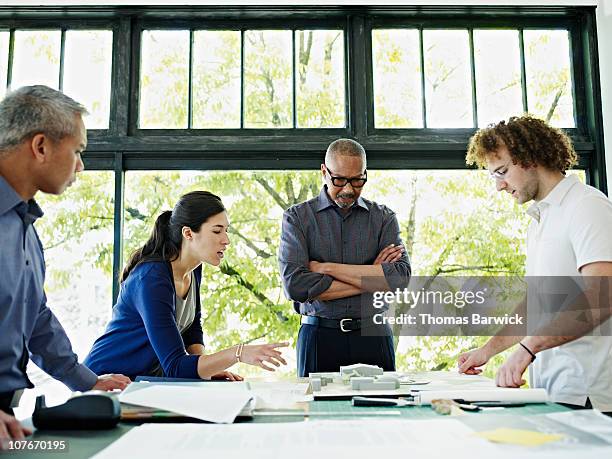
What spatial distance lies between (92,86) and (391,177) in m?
1.72

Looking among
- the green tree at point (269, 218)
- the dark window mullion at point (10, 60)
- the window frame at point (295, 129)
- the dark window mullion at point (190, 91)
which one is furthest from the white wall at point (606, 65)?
the dark window mullion at point (10, 60)

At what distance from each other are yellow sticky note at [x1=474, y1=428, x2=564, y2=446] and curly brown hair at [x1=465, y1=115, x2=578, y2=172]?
1144mm

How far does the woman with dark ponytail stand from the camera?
1939 millimetres

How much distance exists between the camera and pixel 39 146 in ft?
4.93

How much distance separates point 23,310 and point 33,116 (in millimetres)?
470

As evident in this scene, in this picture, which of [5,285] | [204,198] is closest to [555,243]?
[204,198]

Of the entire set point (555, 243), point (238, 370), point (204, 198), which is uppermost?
point (204, 198)

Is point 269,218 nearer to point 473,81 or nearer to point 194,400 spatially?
point 473,81

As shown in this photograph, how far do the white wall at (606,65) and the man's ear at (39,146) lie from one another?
2865mm

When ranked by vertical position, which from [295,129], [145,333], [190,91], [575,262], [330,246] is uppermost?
[190,91]

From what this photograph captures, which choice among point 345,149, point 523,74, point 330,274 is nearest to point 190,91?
point 345,149

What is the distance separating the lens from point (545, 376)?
5.76ft

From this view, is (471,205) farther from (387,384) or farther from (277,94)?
(387,384)

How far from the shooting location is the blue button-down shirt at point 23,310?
1468 millimetres
